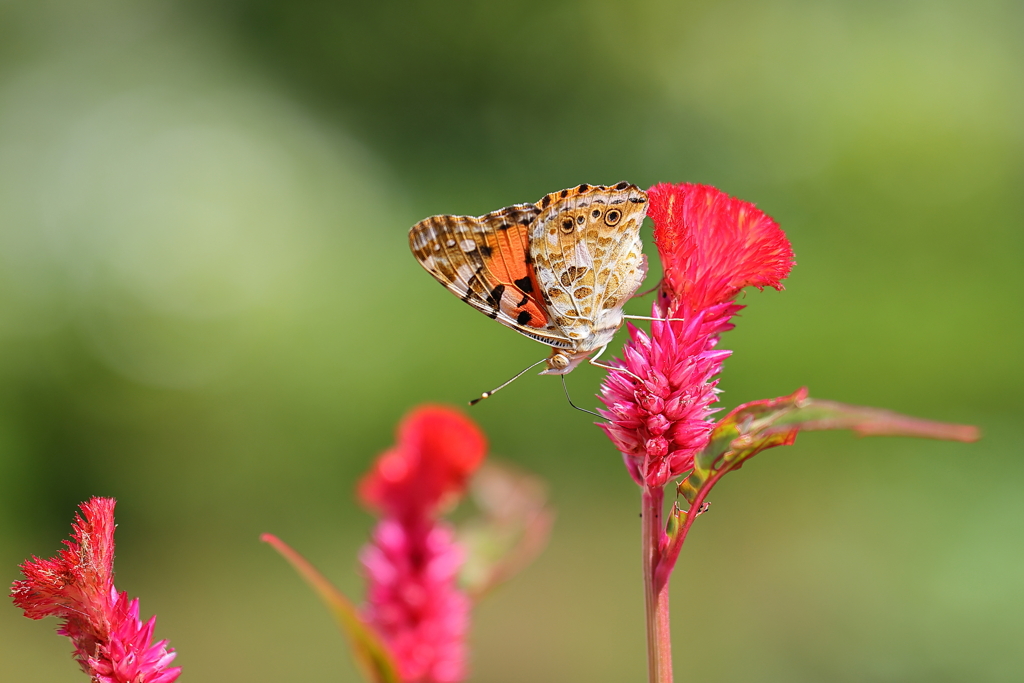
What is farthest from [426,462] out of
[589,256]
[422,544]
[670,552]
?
[589,256]

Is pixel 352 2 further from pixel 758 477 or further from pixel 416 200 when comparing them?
pixel 758 477

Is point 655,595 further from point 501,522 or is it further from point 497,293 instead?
point 497,293

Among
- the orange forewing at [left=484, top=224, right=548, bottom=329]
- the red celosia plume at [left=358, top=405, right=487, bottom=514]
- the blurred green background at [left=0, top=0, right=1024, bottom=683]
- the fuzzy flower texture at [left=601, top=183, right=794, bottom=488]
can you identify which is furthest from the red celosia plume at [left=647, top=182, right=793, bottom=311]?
the blurred green background at [left=0, top=0, right=1024, bottom=683]

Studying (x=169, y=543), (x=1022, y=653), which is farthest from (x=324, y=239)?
(x=1022, y=653)

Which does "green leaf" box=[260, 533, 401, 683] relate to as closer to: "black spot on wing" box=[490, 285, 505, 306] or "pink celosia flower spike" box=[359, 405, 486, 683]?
"pink celosia flower spike" box=[359, 405, 486, 683]

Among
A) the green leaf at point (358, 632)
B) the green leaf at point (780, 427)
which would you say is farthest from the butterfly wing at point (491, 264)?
the green leaf at point (358, 632)

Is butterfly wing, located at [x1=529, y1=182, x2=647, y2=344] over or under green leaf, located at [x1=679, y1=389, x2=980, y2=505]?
over
